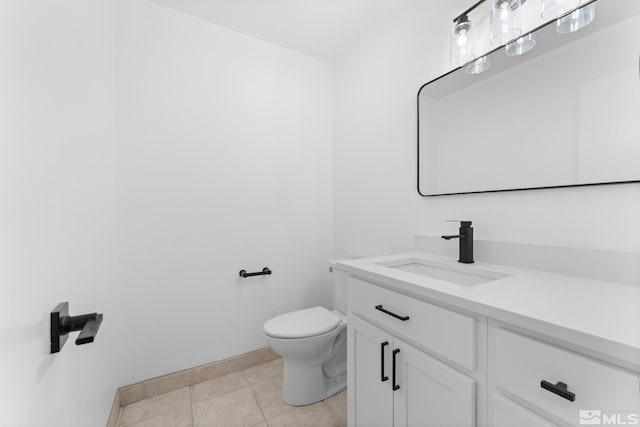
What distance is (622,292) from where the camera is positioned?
0.76m

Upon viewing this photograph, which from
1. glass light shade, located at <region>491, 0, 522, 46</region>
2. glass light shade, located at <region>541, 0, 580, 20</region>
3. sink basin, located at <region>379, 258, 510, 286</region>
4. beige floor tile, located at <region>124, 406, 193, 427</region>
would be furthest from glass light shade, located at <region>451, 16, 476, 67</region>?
beige floor tile, located at <region>124, 406, 193, 427</region>

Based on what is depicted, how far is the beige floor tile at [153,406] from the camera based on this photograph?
149cm

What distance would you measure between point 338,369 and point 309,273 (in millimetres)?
713

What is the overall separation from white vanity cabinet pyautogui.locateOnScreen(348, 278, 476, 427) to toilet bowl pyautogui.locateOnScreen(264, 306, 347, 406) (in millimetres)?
345

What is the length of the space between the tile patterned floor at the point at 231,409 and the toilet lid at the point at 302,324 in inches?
17.2

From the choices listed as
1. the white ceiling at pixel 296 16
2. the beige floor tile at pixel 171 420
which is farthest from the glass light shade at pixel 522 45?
the beige floor tile at pixel 171 420

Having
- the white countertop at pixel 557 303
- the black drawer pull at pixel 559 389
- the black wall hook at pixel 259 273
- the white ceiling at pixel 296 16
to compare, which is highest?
the white ceiling at pixel 296 16

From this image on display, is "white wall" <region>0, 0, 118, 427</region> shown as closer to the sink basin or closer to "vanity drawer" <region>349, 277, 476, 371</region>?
"vanity drawer" <region>349, 277, 476, 371</region>

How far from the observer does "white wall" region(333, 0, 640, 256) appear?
96cm

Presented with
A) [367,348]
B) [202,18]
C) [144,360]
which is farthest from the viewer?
[202,18]

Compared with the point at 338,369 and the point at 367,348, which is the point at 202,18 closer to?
the point at 367,348

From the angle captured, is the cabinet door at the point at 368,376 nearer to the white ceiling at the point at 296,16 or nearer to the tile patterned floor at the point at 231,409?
the tile patterned floor at the point at 231,409

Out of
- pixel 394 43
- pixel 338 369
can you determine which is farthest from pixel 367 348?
pixel 394 43

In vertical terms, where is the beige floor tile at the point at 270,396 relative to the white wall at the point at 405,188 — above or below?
below
